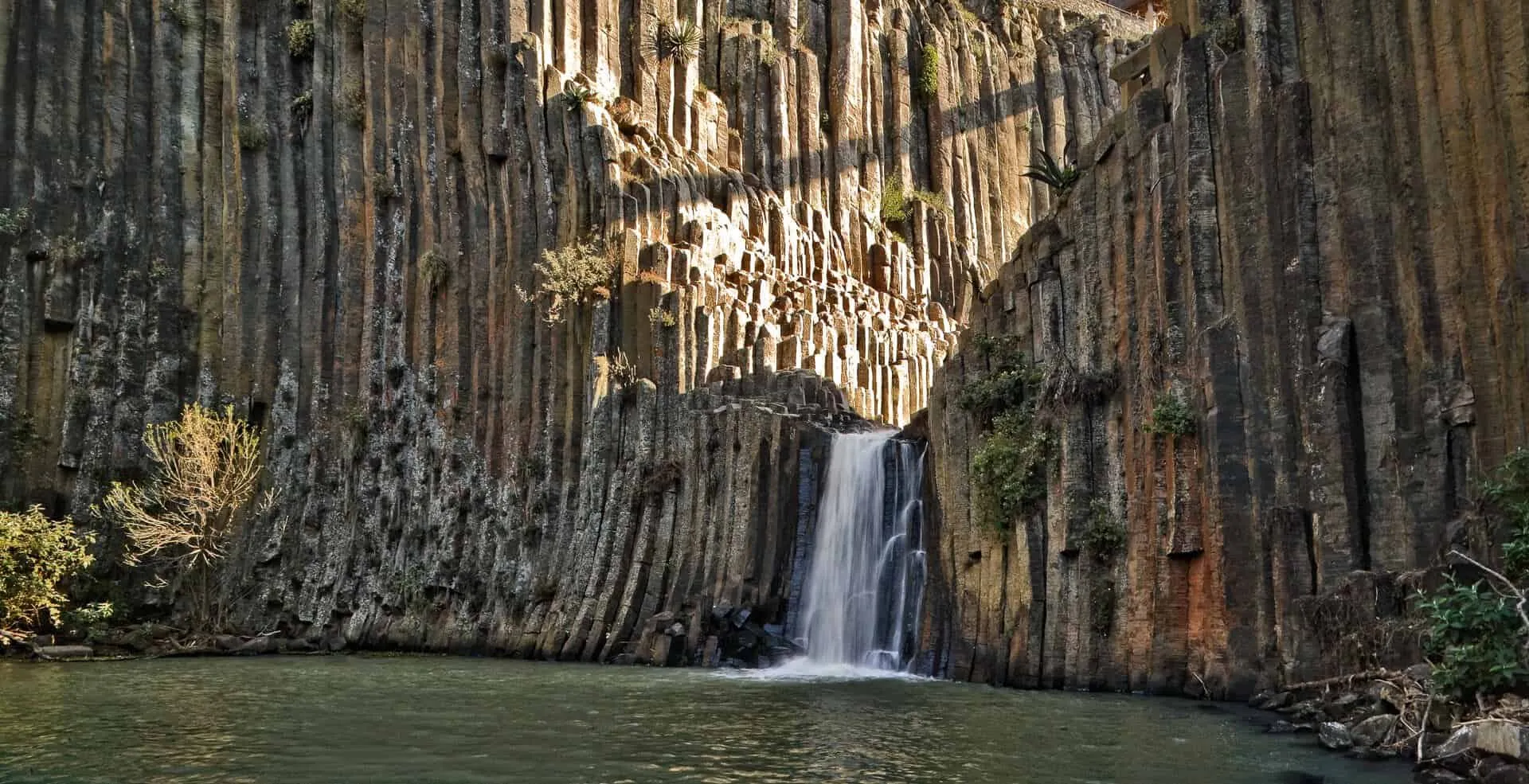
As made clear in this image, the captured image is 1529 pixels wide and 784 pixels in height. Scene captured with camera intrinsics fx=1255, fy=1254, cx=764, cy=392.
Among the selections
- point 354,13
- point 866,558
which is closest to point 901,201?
point 354,13

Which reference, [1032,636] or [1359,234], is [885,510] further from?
[1359,234]

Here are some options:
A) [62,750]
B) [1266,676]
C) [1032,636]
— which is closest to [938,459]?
[1032,636]

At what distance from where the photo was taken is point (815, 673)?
88.7ft

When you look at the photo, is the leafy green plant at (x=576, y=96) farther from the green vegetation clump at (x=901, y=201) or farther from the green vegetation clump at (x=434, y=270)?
the green vegetation clump at (x=901, y=201)

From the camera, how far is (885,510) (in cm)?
2938

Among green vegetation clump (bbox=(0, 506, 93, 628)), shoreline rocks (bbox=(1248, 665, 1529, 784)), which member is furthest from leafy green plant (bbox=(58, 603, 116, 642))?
shoreline rocks (bbox=(1248, 665, 1529, 784))

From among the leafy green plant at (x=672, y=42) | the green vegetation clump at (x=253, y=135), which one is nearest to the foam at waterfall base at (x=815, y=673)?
the leafy green plant at (x=672, y=42)

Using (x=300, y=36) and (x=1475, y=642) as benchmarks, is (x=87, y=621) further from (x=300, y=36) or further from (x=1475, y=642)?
(x=1475, y=642)

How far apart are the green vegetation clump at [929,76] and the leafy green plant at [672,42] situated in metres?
11.5

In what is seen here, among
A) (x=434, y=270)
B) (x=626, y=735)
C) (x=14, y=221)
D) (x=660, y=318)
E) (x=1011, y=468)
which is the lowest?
(x=626, y=735)

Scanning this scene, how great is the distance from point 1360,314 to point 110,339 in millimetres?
39156

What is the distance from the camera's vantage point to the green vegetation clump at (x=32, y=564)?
3341cm

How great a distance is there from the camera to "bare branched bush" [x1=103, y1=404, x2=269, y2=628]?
37.8 meters

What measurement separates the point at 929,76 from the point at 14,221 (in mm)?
33587
